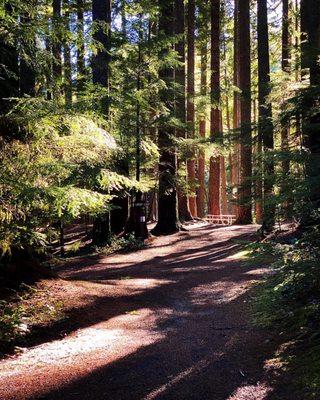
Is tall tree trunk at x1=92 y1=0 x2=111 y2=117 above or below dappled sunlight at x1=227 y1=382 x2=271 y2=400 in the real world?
above

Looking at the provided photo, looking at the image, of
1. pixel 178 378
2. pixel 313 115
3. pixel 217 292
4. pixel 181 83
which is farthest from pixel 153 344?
pixel 181 83

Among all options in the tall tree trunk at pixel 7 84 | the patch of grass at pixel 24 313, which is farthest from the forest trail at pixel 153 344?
the tall tree trunk at pixel 7 84

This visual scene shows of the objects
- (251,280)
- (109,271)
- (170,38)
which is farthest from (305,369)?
(170,38)

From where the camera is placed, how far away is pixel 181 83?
790 inches

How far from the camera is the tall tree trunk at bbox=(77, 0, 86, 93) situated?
710 centimetres

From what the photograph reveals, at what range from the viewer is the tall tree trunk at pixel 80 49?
7.10 m

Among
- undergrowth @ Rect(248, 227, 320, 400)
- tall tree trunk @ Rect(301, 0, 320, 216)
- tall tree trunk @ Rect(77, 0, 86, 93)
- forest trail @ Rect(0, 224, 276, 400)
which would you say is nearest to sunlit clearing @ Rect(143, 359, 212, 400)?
forest trail @ Rect(0, 224, 276, 400)

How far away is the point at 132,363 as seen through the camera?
19.0 feet

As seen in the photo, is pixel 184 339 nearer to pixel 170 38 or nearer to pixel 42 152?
pixel 42 152

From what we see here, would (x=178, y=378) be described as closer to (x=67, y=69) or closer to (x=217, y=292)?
(x=217, y=292)

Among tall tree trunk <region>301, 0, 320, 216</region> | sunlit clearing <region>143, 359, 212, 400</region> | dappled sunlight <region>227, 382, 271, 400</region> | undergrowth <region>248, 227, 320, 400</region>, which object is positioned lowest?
sunlit clearing <region>143, 359, 212, 400</region>

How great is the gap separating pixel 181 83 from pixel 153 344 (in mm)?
15466

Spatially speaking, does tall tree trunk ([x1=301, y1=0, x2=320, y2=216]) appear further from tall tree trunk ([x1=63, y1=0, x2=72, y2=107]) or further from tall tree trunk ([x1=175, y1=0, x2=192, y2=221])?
tall tree trunk ([x1=175, y1=0, x2=192, y2=221])

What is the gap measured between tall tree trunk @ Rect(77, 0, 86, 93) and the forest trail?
424 centimetres
